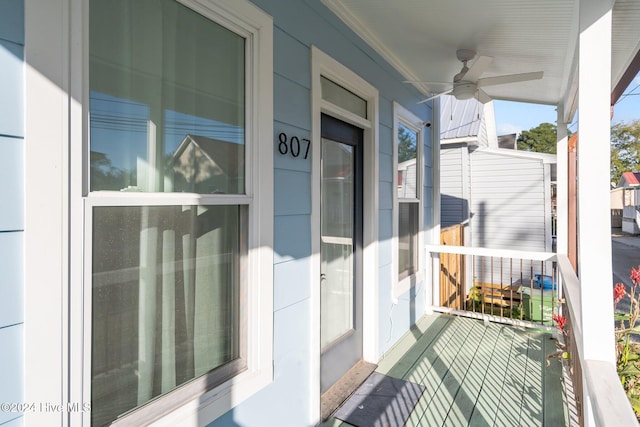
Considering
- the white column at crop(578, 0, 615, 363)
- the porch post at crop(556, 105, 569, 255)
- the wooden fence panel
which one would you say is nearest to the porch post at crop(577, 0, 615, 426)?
the white column at crop(578, 0, 615, 363)

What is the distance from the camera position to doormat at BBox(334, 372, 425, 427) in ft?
7.39

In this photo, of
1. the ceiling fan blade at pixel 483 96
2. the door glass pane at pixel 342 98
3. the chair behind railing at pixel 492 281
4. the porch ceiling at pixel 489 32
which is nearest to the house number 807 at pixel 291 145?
the door glass pane at pixel 342 98

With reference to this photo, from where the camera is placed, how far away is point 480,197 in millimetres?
7934

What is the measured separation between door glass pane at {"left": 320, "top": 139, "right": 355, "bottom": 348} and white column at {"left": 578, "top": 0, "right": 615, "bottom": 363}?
146cm

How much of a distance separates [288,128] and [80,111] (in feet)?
3.36

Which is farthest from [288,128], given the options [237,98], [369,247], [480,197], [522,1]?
[480,197]

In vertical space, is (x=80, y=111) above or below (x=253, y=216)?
above

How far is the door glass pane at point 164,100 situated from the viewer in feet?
3.81

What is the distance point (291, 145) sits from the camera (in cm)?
195

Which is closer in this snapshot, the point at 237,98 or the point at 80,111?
the point at 80,111

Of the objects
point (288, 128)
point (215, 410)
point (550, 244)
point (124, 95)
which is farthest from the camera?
point (550, 244)

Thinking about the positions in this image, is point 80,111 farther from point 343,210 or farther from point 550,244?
point 550,244

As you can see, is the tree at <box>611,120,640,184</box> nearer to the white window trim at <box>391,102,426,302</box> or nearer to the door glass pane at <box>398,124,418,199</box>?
the white window trim at <box>391,102,426,302</box>

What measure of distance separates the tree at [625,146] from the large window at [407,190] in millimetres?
1818
